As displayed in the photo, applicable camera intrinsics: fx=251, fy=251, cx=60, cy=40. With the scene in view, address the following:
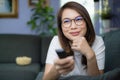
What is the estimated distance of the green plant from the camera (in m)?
4.26

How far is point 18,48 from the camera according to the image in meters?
3.79

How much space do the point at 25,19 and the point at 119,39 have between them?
118 inches

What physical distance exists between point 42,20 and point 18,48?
0.82 m

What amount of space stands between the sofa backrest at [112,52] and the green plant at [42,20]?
8.22 ft

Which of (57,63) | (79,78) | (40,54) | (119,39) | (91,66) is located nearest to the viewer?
(79,78)

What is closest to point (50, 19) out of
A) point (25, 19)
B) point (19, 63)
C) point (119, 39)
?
point (25, 19)

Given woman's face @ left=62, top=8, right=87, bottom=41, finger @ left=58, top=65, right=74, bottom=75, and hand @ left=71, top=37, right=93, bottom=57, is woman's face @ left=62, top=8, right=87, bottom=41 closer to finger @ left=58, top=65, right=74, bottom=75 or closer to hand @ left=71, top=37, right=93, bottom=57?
hand @ left=71, top=37, right=93, bottom=57

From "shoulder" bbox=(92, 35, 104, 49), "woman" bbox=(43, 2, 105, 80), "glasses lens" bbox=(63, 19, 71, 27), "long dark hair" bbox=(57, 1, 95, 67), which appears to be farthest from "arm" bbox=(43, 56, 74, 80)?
"shoulder" bbox=(92, 35, 104, 49)

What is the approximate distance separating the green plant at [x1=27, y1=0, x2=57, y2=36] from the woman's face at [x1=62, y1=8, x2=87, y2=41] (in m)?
2.85

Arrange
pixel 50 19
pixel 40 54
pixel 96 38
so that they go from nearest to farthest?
1. pixel 96 38
2. pixel 40 54
3. pixel 50 19

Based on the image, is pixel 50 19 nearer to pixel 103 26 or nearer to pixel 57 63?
pixel 103 26

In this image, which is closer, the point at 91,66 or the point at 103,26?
the point at 91,66

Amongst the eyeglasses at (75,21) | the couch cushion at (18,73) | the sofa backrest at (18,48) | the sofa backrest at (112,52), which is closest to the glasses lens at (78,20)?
the eyeglasses at (75,21)

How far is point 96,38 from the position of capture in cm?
151
